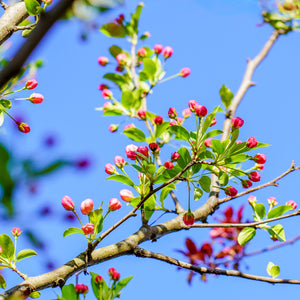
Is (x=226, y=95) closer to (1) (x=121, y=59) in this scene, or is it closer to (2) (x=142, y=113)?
(2) (x=142, y=113)

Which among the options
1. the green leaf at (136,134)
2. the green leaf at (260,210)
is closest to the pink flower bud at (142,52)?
the green leaf at (136,134)

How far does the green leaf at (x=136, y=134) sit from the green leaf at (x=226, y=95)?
0.47 metres

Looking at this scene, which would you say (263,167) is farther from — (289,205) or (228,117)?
(228,117)

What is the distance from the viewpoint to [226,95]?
1.99 meters

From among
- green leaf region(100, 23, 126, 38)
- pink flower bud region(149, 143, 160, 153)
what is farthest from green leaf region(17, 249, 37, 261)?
green leaf region(100, 23, 126, 38)

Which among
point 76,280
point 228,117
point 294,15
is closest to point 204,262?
point 228,117

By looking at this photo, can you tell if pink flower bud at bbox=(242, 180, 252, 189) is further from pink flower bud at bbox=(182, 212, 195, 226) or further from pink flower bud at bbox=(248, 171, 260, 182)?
pink flower bud at bbox=(182, 212, 195, 226)

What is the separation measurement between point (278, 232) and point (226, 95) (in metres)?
0.73

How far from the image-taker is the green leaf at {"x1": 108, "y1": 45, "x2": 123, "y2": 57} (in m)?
2.39

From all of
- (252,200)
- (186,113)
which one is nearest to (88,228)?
(252,200)

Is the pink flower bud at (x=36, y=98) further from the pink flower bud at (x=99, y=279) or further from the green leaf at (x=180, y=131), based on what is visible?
the pink flower bud at (x=99, y=279)

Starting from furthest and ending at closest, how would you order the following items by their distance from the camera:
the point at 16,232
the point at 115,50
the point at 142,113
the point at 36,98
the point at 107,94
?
the point at 115,50 → the point at 107,94 → the point at 142,113 → the point at 36,98 → the point at 16,232

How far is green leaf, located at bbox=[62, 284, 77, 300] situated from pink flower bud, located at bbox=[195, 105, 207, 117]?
65 centimetres

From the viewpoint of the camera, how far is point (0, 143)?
1.49 ft
